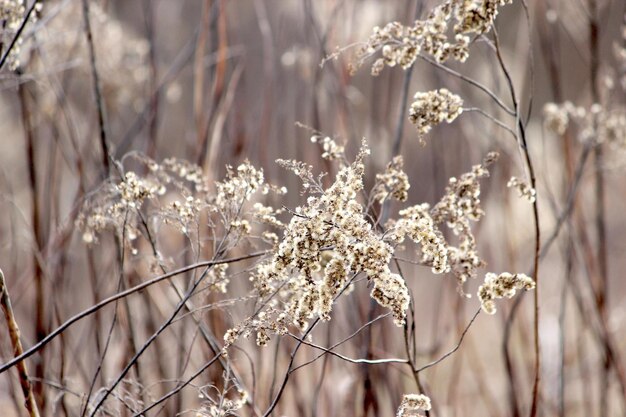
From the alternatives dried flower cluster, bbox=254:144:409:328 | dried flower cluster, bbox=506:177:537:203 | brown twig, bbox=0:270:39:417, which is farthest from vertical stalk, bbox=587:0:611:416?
brown twig, bbox=0:270:39:417

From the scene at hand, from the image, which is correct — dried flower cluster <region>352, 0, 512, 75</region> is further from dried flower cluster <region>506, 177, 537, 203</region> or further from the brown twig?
the brown twig

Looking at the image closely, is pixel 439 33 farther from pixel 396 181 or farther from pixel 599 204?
pixel 599 204

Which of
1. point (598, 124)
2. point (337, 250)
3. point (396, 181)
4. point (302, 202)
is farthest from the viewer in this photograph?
point (302, 202)

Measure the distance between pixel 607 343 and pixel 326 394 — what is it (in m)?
0.43

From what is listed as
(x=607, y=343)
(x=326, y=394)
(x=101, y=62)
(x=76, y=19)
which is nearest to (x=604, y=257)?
(x=607, y=343)

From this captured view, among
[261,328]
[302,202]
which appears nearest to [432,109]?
[261,328]

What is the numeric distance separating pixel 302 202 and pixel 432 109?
45.2 inches

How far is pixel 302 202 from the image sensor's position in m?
1.64

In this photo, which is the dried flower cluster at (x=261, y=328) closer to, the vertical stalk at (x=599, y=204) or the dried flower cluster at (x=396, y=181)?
the dried flower cluster at (x=396, y=181)

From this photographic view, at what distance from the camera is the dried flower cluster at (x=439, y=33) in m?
0.48

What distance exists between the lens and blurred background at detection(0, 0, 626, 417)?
2.82ft

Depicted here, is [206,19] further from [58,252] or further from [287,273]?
[287,273]

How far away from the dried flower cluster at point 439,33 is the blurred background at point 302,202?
0.08ft

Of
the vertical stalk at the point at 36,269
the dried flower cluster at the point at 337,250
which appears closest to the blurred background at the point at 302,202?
the vertical stalk at the point at 36,269
